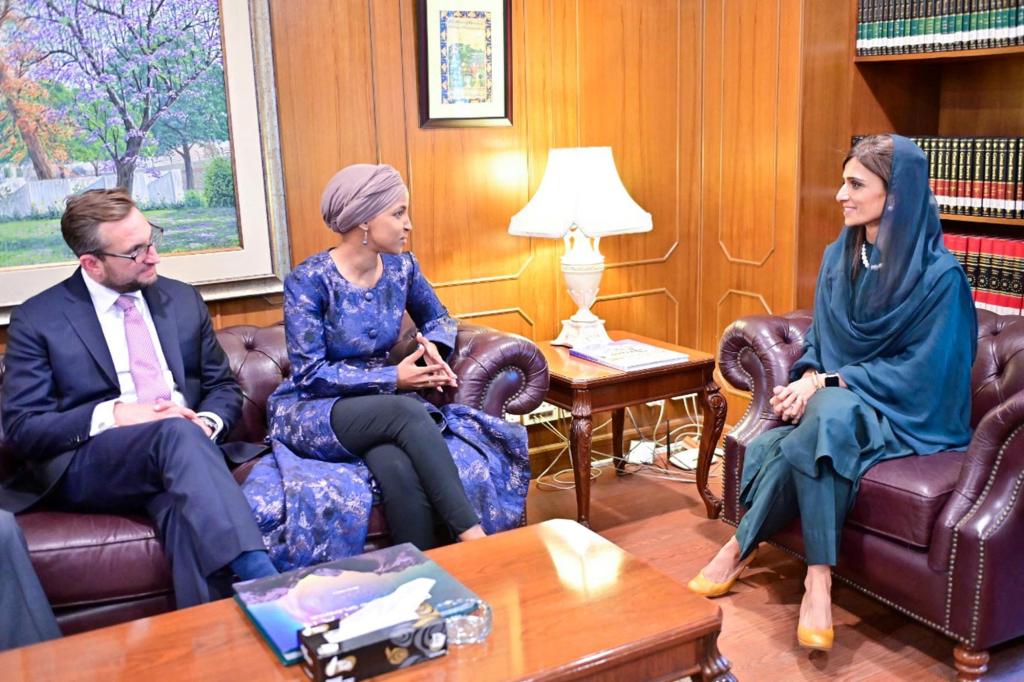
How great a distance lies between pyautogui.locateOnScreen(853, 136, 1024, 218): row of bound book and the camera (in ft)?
10.9

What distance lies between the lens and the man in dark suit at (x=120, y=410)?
2.35 meters

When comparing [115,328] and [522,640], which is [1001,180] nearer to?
[522,640]

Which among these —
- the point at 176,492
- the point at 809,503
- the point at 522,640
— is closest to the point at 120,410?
the point at 176,492

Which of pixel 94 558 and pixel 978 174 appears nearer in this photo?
pixel 94 558

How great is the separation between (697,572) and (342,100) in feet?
6.49

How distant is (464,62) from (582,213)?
2.42 ft

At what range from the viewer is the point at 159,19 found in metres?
3.10

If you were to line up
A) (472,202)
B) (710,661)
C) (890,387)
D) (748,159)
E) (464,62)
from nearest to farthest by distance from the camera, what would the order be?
1. (710,661)
2. (890,387)
3. (464,62)
4. (472,202)
5. (748,159)

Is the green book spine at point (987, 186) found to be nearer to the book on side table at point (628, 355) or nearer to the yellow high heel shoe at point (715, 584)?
the book on side table at point (628, 355)

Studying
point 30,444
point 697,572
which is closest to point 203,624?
point 30,444

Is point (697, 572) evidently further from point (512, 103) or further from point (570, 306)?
point (512, 103)

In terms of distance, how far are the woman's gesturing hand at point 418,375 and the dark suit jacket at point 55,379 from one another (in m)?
0.50

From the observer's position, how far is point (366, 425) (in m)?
2.67

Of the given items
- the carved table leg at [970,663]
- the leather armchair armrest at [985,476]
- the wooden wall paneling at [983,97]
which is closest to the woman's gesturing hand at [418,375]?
the leather armchair armrest at [985,476]
